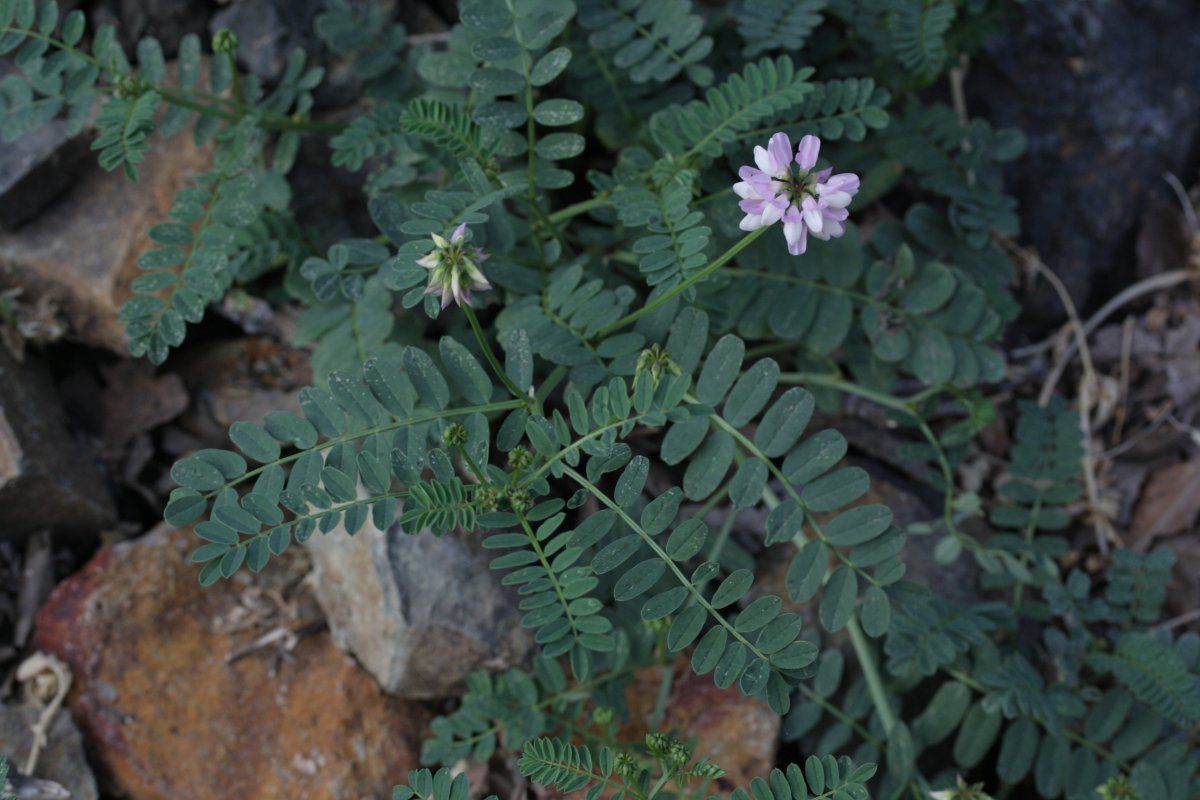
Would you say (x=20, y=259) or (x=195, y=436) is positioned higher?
(x=20, y=259)

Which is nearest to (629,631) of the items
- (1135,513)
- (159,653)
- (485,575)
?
(485,575)

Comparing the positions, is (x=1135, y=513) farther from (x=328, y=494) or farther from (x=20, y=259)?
(x=20, y=259)

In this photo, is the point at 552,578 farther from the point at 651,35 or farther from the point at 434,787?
the point at 651,35

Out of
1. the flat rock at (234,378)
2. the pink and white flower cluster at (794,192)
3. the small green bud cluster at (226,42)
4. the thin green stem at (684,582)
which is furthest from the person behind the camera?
the flat rock at (234,378)

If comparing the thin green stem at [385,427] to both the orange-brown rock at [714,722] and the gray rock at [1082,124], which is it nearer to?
the orange-brown rock at [714,722]

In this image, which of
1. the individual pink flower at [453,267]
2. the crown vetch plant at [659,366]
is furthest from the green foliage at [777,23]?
the individual pink flower at [453,267]

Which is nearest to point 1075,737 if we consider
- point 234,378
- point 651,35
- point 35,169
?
point 651,35

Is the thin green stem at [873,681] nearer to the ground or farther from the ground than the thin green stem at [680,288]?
nearer to the ground
